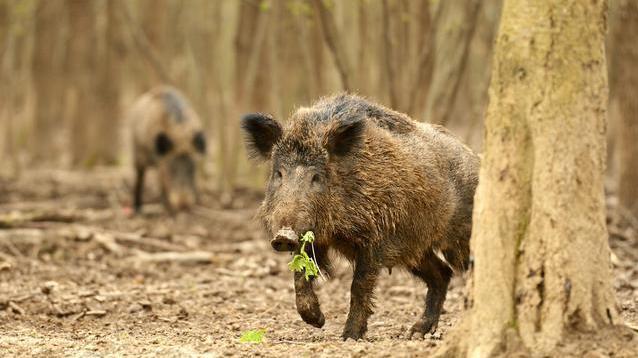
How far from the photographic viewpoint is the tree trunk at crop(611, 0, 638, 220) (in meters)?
13.2

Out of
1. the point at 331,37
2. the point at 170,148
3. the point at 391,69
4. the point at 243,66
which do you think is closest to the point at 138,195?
the point at 170,148

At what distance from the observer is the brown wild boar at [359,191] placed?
6.89 meters

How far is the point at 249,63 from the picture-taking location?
17906 mm

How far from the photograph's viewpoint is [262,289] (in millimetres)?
10094

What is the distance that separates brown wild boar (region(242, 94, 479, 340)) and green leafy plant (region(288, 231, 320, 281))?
91mm

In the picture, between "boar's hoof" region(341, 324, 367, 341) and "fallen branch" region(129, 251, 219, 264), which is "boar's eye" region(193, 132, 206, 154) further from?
"boar's hoof" region(341, 324, 367, 341)

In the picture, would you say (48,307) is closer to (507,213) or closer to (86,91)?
(507,213)

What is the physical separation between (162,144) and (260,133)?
344 inches

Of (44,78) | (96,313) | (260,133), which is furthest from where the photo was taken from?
(44,78)

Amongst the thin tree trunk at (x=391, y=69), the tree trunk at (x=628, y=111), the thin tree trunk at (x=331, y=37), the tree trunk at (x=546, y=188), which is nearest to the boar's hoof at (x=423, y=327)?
the tree trunk at (x=546, y=188)

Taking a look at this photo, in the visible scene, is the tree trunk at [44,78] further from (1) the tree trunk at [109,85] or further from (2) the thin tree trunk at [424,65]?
(2) the thin tree trunk at [424,65]

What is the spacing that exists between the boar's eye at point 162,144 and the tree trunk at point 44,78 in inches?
425

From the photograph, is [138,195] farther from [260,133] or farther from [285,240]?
[285,240]

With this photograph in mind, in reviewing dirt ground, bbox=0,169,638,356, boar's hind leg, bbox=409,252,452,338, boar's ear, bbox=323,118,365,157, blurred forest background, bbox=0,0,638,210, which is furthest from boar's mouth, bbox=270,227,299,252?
blurred forest background, bbox=0,0,638,210
